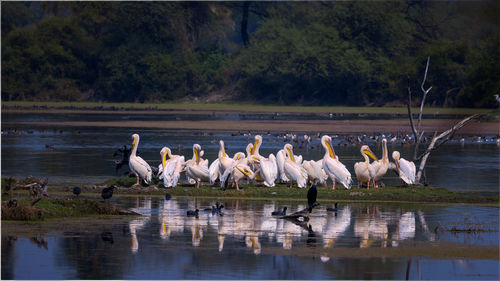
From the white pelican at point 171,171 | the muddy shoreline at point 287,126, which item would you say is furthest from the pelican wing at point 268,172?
the muddy shoreline at point 287,126

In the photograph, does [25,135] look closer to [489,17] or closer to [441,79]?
[489,17]

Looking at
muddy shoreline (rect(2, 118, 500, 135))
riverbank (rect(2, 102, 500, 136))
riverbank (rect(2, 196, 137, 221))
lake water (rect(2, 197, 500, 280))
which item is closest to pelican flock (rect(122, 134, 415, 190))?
lake water (rect(2, 197, 500, 280))

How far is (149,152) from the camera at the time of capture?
28.0m

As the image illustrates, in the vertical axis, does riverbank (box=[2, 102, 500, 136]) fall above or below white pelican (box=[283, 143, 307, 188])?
above

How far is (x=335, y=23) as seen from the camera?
210ft

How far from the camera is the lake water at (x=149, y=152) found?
21125 mm

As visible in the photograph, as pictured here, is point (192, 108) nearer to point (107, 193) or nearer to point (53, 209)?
A: point (107, 193)

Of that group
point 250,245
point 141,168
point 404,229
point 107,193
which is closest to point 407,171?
point 404,229

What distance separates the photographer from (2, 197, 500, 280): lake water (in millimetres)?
10703

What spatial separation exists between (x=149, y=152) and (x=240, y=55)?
40.6 m

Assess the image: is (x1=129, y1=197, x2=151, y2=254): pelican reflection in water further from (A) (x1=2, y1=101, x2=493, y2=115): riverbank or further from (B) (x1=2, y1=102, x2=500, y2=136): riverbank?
(A) (x1=2, y1=101, x2=493, y2=115): riverbank

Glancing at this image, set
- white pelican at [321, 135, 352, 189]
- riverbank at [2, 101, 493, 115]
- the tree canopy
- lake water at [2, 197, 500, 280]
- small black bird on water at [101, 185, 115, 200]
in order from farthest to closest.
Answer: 1. the tree canopy
2. riverbank at [2, 101, 493, 115]
3. white pelican at [321, 135, 352, 189]
4. small black bird on water at [101, 185, 115, 200]
5. lake water at [2, 197, 500, 280]

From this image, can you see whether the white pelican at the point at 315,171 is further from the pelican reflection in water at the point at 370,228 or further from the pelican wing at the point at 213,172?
the pelican reflection in water at the point at 370,228

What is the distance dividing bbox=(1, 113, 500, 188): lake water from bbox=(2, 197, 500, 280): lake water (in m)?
5.07
